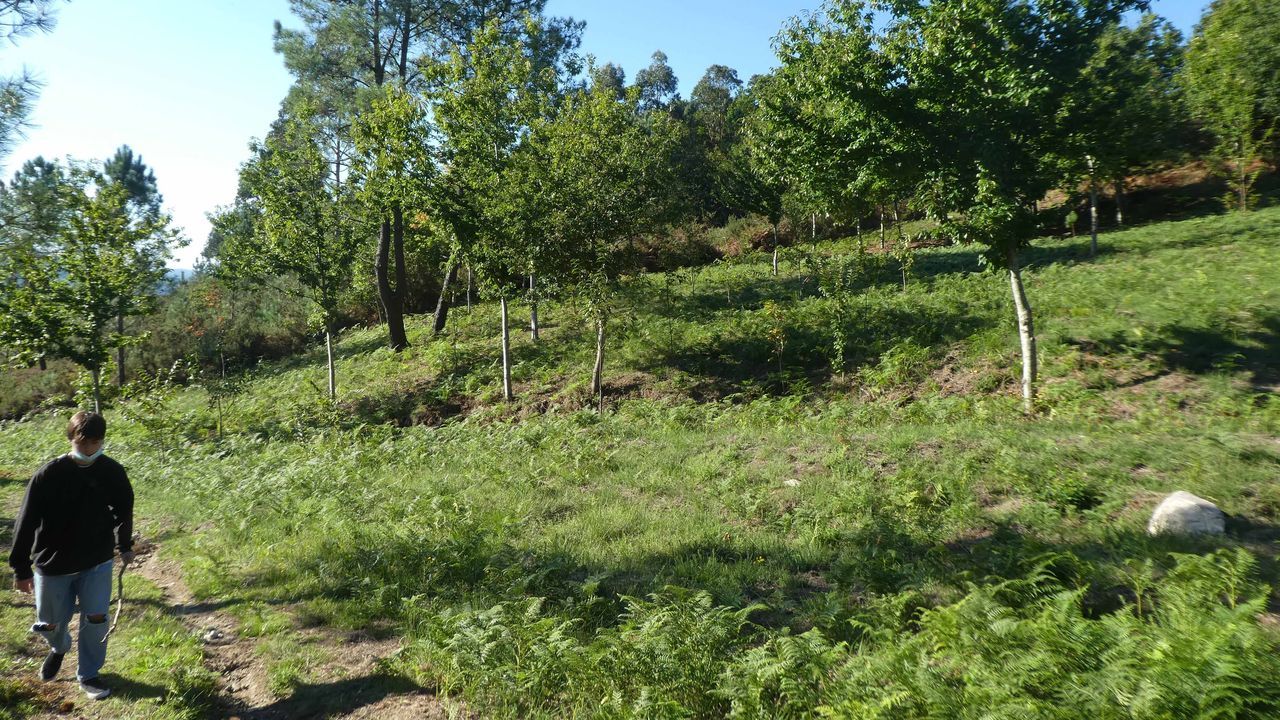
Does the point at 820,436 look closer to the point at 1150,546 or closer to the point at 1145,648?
the point at 1150,546

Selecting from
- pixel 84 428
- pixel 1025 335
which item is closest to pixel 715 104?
pixel 1025 335

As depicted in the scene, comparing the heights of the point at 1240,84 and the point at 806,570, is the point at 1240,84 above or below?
above

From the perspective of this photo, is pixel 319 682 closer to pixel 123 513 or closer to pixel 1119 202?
pixel 123 513

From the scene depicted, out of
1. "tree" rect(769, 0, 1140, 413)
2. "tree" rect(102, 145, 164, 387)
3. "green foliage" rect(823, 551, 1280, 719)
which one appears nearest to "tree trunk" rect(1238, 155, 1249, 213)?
"tree" rect(769, 0, 1140, 413)

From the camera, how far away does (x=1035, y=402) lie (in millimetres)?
11039

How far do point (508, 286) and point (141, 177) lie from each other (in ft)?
193

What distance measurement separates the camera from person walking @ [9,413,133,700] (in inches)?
175

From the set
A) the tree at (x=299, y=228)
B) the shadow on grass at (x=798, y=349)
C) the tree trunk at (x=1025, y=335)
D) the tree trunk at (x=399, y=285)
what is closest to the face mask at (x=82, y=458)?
the shadow on grass at (x=798, y=349)

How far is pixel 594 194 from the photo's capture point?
14.7 meters

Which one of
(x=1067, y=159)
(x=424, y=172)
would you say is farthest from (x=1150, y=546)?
(x=424, y=172)

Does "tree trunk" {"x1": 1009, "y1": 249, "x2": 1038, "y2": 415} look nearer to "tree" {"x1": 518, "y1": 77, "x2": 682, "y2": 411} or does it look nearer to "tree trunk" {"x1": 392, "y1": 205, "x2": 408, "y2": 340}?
"tree" {"x1": 518, "y1": 77, "x2": 682, "y2": 411}

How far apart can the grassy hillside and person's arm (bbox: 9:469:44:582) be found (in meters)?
1.82

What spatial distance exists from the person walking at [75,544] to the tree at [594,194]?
35.4 feet

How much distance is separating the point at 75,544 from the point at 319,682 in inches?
74.7
